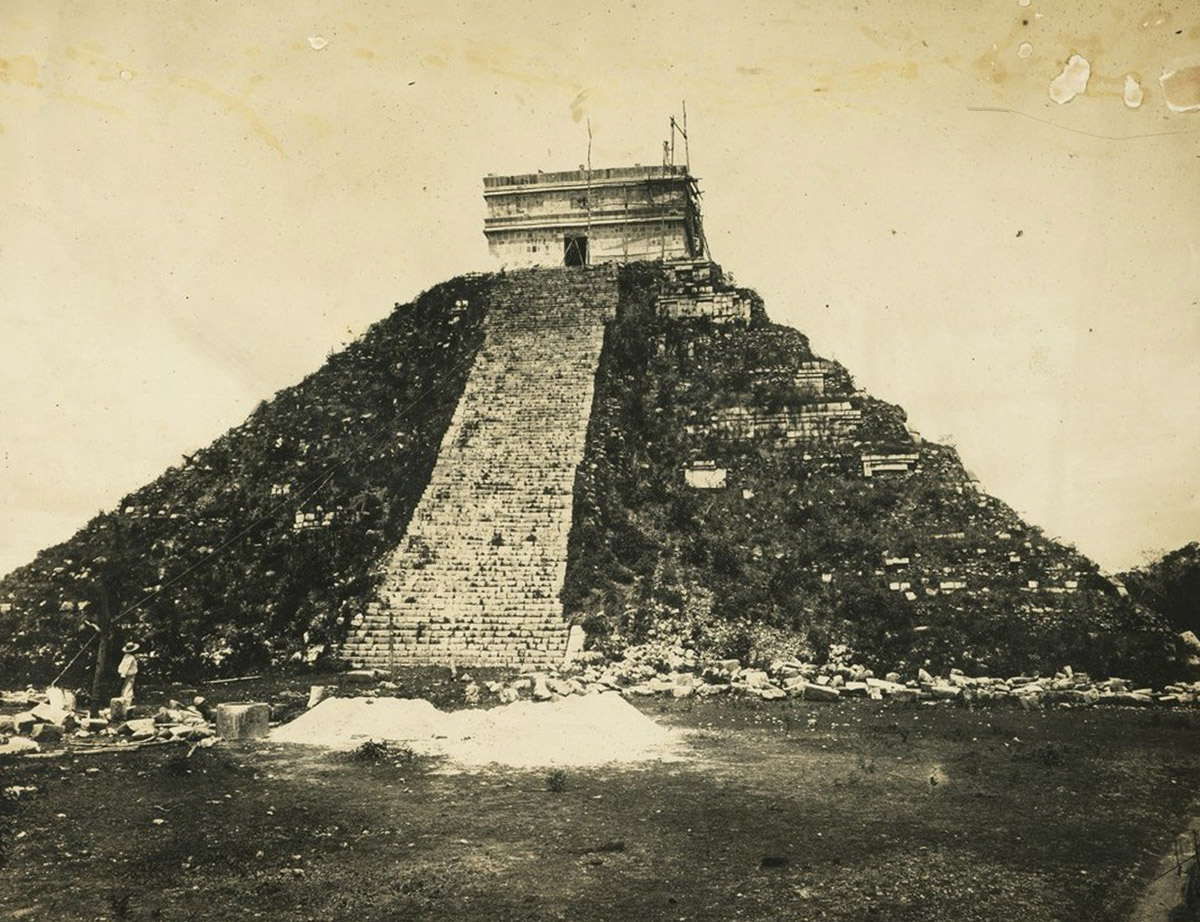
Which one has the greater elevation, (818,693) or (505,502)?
(505,502)

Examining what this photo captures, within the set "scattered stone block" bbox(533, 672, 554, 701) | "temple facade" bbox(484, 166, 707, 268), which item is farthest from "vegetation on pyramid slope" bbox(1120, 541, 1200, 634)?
"temple facade" bbox(484, 166, 707, 268)

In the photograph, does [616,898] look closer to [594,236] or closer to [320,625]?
[320,625]

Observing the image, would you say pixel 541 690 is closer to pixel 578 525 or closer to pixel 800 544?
pixel 578 525

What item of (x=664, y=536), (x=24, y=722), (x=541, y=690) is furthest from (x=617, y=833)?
(x=664, y=536)

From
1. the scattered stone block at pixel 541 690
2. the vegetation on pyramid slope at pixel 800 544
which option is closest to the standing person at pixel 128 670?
the scattered stone block at pixel 541 690

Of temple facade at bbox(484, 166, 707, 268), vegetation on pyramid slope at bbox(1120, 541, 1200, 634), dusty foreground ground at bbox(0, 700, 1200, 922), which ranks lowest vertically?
dusty foreground ground at bbox(0, 700, 1200, 922)

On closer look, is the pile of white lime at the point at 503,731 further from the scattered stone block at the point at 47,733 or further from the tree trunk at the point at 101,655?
the tree trunk at the point at 101,655

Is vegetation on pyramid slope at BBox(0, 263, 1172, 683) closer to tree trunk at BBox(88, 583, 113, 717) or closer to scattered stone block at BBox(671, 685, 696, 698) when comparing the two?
tree trunk at BBox(88, 583, 113, 717)

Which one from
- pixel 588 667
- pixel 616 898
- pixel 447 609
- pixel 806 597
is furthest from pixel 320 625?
pixel 616 898
